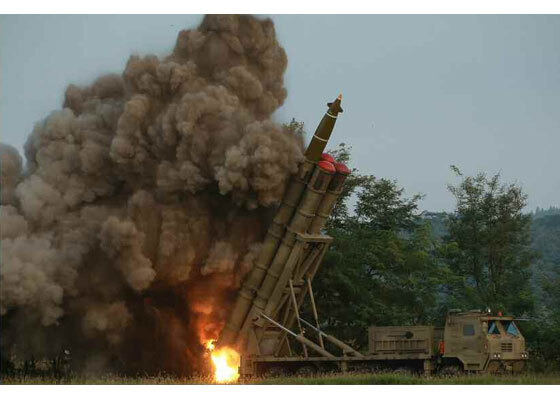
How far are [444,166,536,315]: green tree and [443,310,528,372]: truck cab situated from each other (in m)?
9.95

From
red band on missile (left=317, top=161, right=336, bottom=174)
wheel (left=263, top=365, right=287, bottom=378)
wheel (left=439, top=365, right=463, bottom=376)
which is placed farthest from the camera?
wheel (left=263, top=365, right=287, bottom=378)

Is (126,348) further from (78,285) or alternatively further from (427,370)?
(427,370)

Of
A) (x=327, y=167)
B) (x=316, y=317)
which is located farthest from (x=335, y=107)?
(x=316, y=317)

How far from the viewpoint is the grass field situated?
67.0 ft

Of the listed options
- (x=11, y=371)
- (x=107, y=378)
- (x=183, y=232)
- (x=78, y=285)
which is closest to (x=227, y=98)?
(x=183, y=232)

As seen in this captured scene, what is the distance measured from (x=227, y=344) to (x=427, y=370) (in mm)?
6056

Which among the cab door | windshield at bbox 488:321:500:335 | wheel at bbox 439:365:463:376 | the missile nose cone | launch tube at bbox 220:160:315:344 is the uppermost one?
the missile nose cone

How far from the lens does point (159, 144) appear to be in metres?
24.5

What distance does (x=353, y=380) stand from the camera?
68.7 feet

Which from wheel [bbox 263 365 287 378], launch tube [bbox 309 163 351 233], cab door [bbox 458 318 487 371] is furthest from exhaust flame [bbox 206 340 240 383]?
cab door [bbox 458 318 487 371]

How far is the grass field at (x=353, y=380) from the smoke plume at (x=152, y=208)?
6.23ft

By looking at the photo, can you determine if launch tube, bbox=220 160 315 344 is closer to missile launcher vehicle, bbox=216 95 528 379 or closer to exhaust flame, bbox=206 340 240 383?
missile launcher vehicle, bbox=216 95 528 379

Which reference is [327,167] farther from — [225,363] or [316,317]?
[225,363]

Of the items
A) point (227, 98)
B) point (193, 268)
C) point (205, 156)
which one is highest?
point (227, 98)
